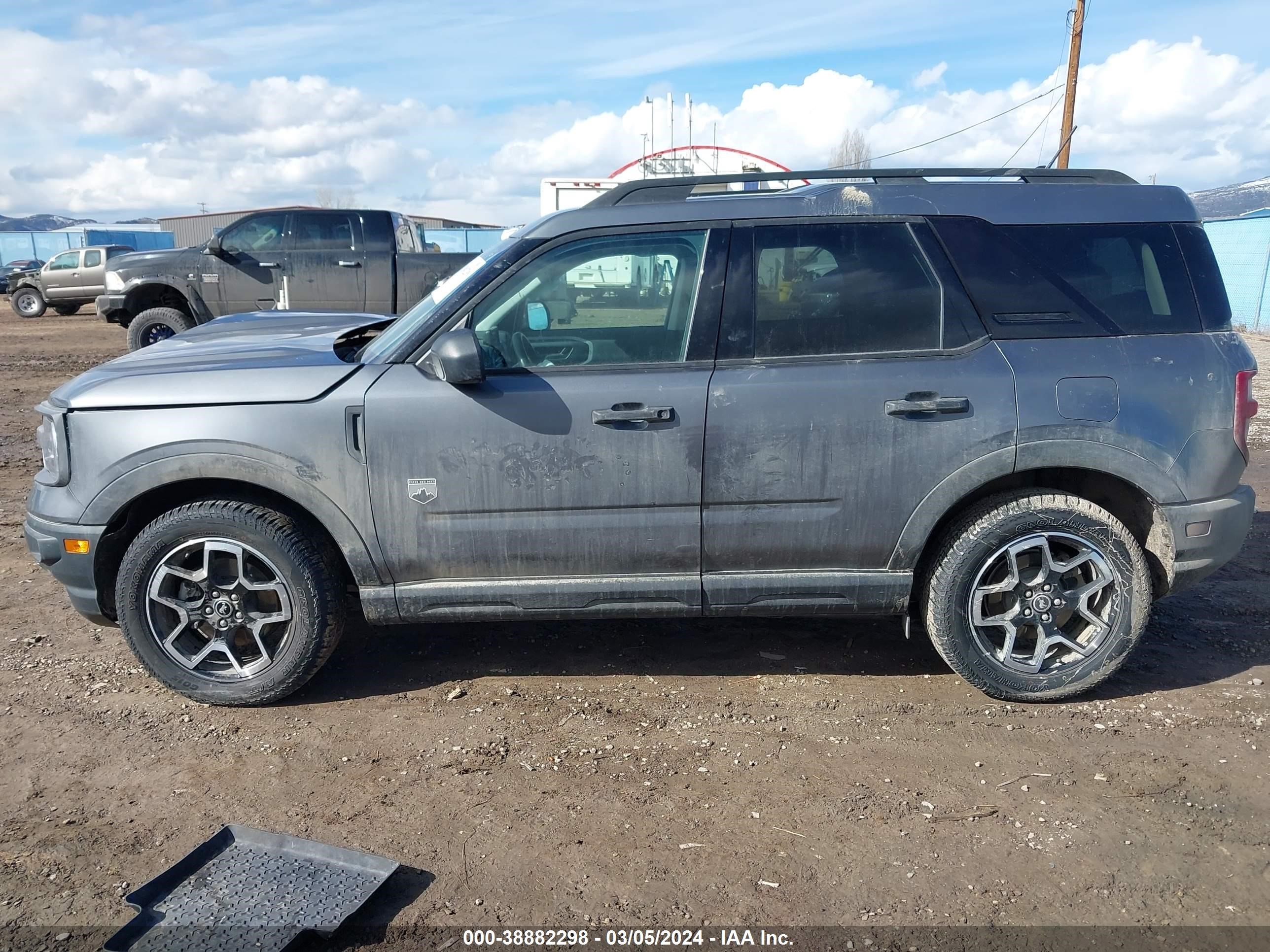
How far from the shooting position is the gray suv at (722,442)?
11.8ft

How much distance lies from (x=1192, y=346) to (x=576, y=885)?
297 cm

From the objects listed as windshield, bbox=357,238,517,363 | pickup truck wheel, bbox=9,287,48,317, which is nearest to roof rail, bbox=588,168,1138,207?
windshield, bbox=357,238,517,363

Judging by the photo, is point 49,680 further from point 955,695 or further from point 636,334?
point 955,695

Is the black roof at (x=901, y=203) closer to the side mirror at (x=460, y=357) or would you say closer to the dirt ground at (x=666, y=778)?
the side mirror at (x=460, y=357)

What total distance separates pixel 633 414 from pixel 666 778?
1.30 m

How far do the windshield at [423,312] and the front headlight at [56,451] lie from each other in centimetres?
115

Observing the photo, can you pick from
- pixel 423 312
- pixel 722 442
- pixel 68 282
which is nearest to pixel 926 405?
pixel 722 442

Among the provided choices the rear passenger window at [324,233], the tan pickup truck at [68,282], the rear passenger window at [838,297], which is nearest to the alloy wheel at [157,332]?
the rear passenger window at [324,233]

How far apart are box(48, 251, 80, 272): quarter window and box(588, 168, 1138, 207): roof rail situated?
2305 cm

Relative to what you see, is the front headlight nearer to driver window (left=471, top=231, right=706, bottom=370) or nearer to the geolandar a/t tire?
driver window (left=471, top=231, right=706, bottom=370)

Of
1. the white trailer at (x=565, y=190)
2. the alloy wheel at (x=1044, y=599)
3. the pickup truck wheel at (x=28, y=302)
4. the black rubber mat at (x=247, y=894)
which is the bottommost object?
the black rubber mat at (x=247, y=894)

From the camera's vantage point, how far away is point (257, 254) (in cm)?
1208

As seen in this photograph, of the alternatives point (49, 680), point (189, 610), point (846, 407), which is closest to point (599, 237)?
point (846, 407)

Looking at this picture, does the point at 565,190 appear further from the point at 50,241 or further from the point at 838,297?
the point at 50,241
